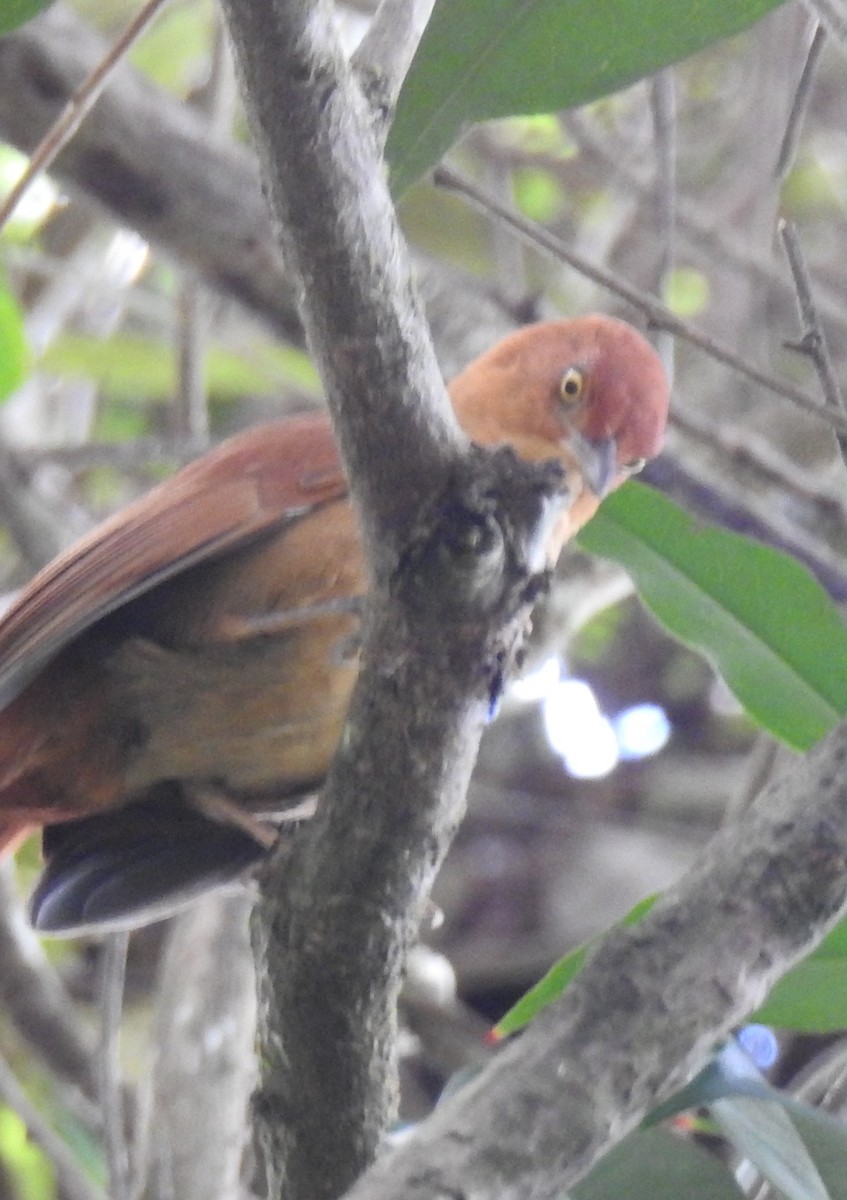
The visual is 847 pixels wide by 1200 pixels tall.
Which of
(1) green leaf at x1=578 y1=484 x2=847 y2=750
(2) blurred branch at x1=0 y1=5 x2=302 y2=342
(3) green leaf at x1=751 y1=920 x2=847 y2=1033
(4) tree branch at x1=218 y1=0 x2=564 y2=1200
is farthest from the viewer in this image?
(2) blurred branch at x1=0 y1=5 x2=302 y2=342

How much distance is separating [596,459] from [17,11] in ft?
4.96

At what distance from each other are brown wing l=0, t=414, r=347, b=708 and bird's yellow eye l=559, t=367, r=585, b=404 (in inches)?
21.7

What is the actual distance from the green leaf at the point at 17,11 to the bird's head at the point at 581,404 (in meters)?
1.37

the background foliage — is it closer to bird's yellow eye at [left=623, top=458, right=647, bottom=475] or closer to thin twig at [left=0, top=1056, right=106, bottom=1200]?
bird's yellow eye at [left=623, top=458, right=647, bottom=475]

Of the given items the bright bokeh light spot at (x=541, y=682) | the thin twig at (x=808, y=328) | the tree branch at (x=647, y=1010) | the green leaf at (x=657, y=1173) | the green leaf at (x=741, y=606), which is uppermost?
the thin twig at (x=808, y=328)

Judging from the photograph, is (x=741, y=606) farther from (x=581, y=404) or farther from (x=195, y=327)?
(x=195, y=327)

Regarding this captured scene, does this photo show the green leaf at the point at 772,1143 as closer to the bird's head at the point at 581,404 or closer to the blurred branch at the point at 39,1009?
the bird's head at the point at 581,404

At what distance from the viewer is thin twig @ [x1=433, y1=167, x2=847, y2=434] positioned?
196cm

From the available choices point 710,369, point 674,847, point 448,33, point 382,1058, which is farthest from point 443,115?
point 710,369

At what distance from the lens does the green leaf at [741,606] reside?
7.61 feet

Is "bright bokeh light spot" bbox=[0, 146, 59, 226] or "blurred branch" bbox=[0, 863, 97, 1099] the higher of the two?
"bright bokeh light spot" bbox=[0, 146, 59, 226]

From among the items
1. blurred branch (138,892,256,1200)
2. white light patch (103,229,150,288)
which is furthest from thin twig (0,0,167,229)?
white light patch (103,229,150,288)

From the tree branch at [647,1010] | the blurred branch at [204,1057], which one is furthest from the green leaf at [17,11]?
the blurred branch at [204,1057]

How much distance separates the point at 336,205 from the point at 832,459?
445 cm
